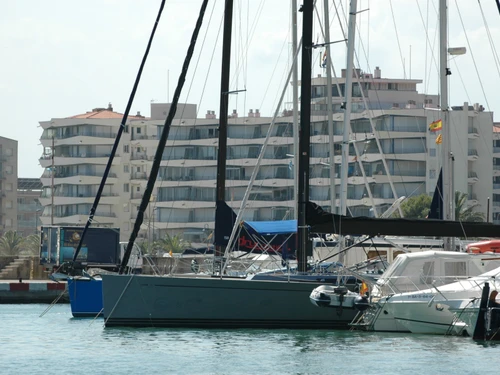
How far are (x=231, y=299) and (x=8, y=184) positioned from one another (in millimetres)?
130272

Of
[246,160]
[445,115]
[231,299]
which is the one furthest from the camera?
[246,160]

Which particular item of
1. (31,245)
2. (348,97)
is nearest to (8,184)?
(31,245)

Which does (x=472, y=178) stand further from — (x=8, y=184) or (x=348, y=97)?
(x=348, y=97)

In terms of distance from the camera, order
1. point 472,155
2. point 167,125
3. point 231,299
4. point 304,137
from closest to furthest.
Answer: point 231,299 → point 304,137 → point 167,125 → point 472,155

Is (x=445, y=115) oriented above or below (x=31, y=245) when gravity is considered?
above

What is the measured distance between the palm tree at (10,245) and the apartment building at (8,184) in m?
36.6

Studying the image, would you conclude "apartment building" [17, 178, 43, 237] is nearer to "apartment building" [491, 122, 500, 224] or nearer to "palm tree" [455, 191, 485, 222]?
"apartment building" [491, 122, 500, 224]

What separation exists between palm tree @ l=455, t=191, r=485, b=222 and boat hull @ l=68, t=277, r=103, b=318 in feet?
170

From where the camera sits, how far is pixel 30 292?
60.1 metres

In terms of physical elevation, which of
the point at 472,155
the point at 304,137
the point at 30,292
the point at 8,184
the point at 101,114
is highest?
the point at 101,114

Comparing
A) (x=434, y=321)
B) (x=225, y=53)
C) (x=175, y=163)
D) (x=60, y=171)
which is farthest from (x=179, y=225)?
(x=434, y=321)

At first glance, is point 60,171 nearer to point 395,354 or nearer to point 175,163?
point 175,163

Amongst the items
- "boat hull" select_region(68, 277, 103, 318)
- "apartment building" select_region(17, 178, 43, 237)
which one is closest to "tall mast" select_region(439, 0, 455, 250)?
"boat hull" select_region(68, 277, 103, 318)

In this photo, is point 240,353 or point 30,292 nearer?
point 240,353
